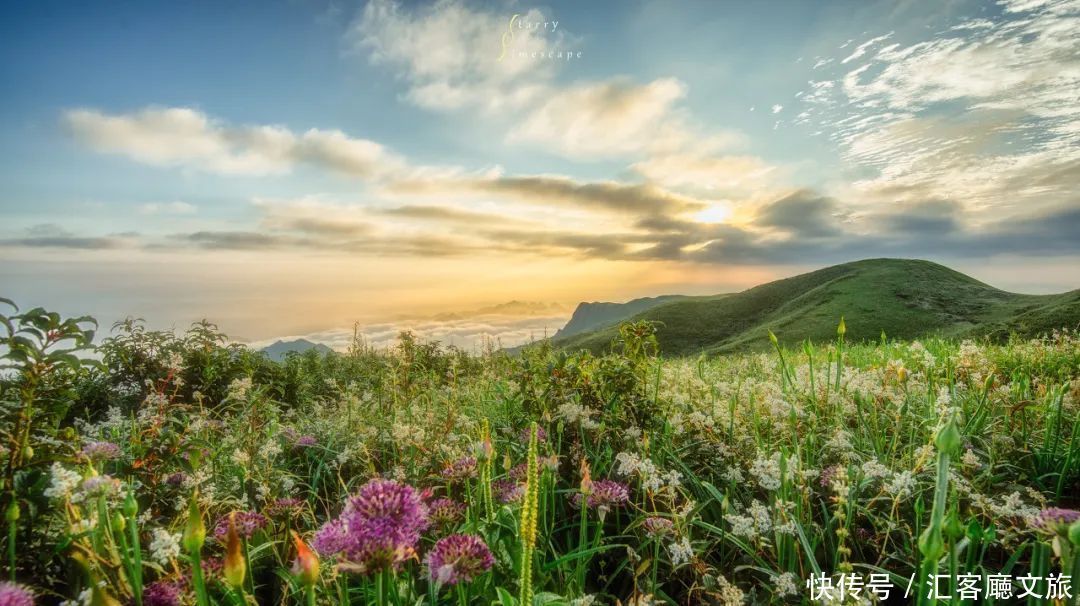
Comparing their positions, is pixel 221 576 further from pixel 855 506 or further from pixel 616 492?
pixel 855 506

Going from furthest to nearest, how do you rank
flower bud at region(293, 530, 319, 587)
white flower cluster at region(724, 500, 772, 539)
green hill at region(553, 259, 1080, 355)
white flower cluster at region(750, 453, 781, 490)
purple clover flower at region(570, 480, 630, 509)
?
green hill at region(553, 259, 1080, 355) < white flower cluster at region(750, 453, 781, 490) < purple clover flower at region(570, 480, 630, 509) < white flower cluster at region(724, 500, 772, 539) < flower bud at region(293, 530, 319, 587)

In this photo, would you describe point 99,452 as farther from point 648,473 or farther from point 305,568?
point 648,473

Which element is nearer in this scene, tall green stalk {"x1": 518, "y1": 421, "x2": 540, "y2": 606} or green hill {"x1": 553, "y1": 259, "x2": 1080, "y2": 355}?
tall green stalk {"x1": 518, "y1": 421, "x2": 540, "y2": 606}

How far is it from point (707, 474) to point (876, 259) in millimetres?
122993

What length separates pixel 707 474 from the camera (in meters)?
4.64

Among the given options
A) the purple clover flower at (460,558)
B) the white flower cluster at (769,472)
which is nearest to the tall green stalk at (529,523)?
the purple clover flower at (460,558)

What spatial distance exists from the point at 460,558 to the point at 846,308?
306ft

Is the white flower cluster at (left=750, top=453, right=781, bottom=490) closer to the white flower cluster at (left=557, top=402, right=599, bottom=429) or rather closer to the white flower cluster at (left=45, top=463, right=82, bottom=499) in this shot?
the white flower cluster at (left=557, top=402, right=599, bottom=429)

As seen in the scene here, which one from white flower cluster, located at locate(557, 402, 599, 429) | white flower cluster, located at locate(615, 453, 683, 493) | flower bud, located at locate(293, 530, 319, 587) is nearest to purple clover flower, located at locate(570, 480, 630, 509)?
white flower cluster, located at locate(615, 453, 683, 493)

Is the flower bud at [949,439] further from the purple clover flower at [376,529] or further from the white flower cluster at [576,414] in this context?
the white flower cluster at [576,414]

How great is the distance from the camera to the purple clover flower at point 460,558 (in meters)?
2.19

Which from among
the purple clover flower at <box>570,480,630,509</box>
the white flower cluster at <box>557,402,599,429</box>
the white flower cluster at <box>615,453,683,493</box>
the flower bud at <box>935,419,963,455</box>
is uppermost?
the flower bud at <box>935,419,963,455</box>

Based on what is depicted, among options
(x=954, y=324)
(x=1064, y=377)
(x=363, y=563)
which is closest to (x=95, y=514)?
(x=363, y=563)

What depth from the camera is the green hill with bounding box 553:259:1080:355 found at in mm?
74250
